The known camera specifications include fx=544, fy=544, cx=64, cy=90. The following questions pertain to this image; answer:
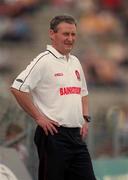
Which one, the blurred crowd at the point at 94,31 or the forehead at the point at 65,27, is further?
Result: the blurred crowd at the point at 94,31

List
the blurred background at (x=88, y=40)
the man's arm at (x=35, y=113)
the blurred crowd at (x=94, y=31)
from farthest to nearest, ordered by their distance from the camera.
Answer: the blurred crowd at (x=94, y=31) → the blurred background at (x=88, y=40) → the man's arm at (x=35, y=113)

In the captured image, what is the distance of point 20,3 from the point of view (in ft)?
47.4

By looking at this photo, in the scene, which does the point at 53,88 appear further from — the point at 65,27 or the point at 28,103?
the point at 65,27

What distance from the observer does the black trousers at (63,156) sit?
335cm

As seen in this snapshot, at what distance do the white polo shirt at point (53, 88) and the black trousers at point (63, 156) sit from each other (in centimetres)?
9

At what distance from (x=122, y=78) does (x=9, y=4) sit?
11.5ft

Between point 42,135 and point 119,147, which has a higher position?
point 42,135

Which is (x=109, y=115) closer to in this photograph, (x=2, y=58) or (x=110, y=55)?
(x=2, y=58)

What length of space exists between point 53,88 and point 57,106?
0.11 metres

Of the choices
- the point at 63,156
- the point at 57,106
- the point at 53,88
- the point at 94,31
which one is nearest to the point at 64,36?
the point at 53,88

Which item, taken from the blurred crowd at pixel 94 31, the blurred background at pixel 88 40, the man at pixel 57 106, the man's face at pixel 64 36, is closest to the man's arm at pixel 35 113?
the man at pixel 57 106

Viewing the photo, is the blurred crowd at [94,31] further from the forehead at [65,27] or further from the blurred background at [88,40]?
the forehead at [65,27]

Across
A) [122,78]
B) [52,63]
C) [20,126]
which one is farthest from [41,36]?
[52,63]

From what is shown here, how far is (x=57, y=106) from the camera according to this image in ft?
11.0
